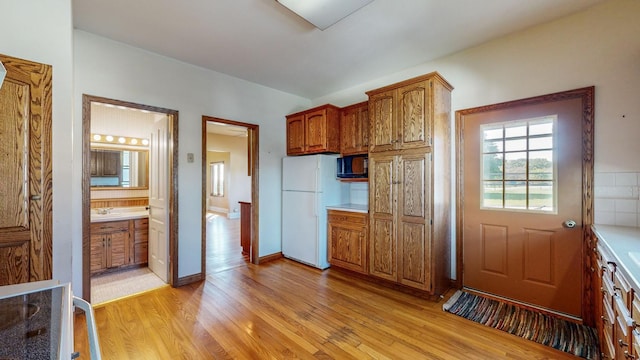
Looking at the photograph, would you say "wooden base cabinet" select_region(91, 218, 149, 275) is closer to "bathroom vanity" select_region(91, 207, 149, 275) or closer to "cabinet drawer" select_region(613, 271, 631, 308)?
"bathroom vanity" select_region(91, 207, 149, 275)

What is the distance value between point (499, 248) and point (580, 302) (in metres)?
0.69

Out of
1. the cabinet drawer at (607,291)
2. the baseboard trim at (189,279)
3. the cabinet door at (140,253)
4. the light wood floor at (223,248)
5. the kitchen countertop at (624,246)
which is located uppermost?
the kitchen countertop at (624,246)

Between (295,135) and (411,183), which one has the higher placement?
(295,135)

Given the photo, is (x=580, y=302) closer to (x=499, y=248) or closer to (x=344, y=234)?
(x=499, y=248)

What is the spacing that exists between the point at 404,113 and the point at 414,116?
12 cm

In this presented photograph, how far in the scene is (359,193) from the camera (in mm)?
3928

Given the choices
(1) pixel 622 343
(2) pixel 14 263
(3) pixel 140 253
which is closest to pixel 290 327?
(2) pixel 14 263

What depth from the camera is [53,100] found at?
1.80m

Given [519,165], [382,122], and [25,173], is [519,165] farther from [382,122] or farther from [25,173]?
[25,173]

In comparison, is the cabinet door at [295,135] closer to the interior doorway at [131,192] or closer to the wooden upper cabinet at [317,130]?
the wooden upper cabinet at [317,130]

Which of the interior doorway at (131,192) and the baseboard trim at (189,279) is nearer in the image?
the interior doorway at (131,192)

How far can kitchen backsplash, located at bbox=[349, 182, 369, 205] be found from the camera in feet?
12.6

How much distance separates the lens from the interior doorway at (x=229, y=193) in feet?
12.2

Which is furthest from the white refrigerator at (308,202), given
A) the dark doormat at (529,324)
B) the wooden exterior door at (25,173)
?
the wooden exterior door at (25,173)
